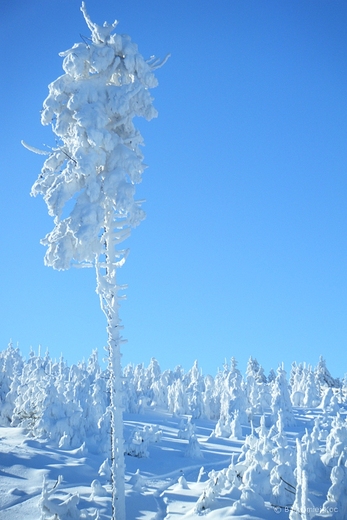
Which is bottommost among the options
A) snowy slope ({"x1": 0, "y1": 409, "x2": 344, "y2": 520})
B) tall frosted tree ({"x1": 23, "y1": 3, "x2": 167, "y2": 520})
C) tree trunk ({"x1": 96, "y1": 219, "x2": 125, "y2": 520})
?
snowy slope ({"x1": 0, "y1": 409, "x2": 344, "y2": 520})

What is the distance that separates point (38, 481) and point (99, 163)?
67.0 feet

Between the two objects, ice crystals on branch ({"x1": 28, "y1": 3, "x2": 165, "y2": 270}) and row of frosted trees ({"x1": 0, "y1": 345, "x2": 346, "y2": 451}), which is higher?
ice crystals on branch ({"x1": 28, "y1": 3, "x2": 165, "y2": 270})

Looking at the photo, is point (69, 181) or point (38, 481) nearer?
point (69, 181)

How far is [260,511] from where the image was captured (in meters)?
15.4

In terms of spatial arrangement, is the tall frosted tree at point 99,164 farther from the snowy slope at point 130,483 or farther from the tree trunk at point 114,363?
the snowy slope at point 130,483

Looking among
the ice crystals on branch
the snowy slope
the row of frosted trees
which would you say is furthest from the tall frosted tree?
the snowy slope

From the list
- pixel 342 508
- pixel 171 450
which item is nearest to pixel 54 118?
pixel 342 508

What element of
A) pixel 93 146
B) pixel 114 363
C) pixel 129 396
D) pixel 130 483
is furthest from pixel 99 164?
pixel 129 396

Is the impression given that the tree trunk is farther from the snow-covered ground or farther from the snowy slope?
the snowy slope

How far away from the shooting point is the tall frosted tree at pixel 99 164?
39.0 ft

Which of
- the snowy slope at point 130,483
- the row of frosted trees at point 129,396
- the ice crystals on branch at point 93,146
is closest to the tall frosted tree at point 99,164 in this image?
the ice crystals on branch at point 93,146

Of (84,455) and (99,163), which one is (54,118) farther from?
(84,455)

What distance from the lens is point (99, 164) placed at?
12.5 meters

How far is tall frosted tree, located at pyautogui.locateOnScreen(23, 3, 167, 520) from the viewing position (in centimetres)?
1189
